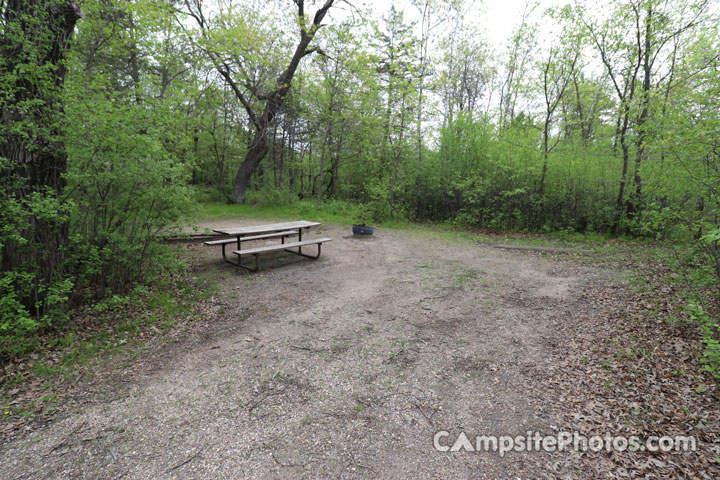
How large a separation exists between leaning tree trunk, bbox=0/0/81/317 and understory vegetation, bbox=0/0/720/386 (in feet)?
0.07

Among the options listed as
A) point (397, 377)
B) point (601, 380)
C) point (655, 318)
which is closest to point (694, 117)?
point (655, 318)

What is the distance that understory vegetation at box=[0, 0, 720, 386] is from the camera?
288 cm

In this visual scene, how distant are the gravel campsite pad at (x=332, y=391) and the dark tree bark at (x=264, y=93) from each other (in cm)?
931

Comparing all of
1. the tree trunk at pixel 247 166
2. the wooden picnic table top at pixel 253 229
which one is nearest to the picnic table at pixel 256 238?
the wooden picnic table top at pixel 253 229

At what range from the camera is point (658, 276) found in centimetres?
500

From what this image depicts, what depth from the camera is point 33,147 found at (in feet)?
9.08

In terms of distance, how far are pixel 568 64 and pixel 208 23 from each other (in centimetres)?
1251

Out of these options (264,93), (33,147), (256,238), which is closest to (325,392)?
(33,147)

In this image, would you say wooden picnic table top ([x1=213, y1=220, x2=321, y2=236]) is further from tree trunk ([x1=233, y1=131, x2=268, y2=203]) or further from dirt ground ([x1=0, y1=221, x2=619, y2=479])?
tree trunk ([x1=233, y1=131, x2=268, y2=203])

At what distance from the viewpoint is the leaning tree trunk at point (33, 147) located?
2578 millimetres

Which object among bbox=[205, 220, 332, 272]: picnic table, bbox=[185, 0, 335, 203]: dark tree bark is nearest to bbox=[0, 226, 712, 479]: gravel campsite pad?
bbox=[205, 220, 332, 272]: picnic table

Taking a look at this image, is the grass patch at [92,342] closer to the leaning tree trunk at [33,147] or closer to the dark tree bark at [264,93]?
the leaning tree trunk at [33,147]

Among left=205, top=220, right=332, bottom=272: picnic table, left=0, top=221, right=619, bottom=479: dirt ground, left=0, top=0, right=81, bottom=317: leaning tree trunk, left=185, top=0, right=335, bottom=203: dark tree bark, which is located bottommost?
left=0, top=221, right=619, bottom=479: dirt ground

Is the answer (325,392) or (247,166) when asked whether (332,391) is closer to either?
(325,392)
